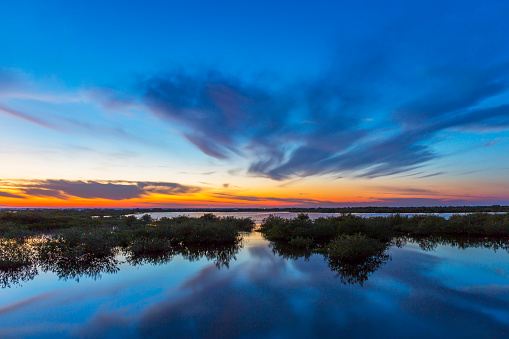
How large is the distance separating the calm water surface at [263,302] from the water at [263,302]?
35 mm

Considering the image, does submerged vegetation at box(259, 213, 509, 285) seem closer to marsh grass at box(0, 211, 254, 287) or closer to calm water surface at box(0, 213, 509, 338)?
calm water surface at box(0, 213, 509, 338)

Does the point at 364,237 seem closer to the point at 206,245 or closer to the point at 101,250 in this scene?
the point at 206,245

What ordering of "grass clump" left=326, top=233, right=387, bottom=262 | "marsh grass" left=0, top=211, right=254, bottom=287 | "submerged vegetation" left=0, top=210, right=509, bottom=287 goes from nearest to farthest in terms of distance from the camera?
"marsh grass" left=0, top=211, right=254, bottom=287 < "submerged vegetation" left=0, top=210, right=509, bottom=287 < "grass clump" left=326, top=233, right=387, bottom=262

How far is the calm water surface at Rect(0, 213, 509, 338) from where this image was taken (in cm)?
706

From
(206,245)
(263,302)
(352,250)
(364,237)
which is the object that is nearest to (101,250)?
(206,245)

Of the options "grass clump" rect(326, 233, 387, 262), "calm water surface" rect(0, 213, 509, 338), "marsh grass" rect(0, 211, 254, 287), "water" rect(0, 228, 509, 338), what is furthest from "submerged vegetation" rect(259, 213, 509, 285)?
"marsh grass" rect(0, 211, 254, 287)

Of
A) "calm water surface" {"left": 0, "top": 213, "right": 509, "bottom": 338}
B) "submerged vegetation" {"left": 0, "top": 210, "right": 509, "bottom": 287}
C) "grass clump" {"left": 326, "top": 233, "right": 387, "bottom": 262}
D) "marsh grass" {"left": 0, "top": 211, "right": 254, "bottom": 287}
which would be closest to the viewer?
"calm water surface" {"left": 0, "top": 213, "right": 509, "bottom": 338}

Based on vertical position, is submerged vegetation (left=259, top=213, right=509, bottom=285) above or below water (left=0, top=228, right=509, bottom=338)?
above

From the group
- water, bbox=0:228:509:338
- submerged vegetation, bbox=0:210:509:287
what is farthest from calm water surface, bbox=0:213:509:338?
submerged vegetation, bbox=0:210:509:287

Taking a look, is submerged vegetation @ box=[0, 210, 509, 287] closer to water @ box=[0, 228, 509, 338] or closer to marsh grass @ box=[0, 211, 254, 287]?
marsh grass @ box=[0, 211, 254, 287]

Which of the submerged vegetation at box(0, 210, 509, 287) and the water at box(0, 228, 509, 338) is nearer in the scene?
the water at box(0, 228, 509, 338)

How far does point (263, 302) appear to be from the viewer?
891cm

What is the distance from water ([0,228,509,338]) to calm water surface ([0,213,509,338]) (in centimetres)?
3

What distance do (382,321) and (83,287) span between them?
11.5 metres
